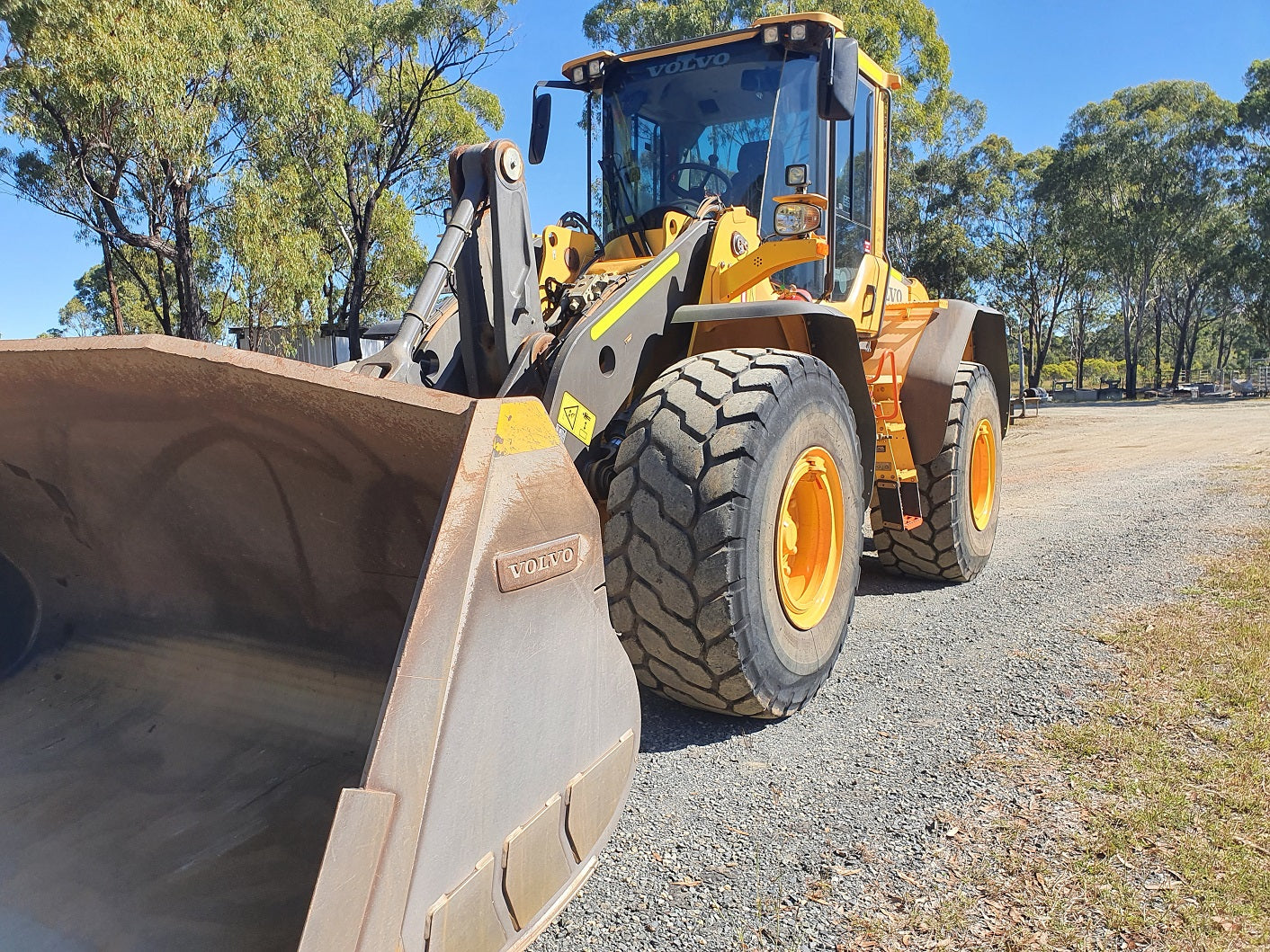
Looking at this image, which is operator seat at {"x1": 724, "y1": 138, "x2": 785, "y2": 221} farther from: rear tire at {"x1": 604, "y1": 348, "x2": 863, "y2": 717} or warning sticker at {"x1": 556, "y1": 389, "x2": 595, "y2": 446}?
warning sticker at {"x1": 556, "y1": 389, "x2": 595, "y2": 446}

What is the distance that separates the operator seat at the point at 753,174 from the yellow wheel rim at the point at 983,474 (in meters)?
2.46

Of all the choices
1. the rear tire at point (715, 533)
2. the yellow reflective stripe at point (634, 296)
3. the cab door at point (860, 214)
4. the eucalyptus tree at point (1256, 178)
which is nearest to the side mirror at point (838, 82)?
the cab door at point (860, 214)

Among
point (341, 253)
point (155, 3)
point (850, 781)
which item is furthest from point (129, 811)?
point (341, 253)

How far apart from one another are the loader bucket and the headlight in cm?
223

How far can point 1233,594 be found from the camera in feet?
15.6

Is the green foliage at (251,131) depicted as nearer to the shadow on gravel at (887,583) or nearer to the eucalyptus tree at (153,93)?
the eucalyptus tree at (153,93)

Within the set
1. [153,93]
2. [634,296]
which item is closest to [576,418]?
[634,296]

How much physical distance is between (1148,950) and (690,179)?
370cm

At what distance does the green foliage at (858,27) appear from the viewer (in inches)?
A: 888

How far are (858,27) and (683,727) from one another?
74.3 ft

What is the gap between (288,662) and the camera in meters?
2.64

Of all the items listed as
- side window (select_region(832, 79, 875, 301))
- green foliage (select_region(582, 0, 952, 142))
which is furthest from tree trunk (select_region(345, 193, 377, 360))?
side window (select_region(832, 79, 875, 301))

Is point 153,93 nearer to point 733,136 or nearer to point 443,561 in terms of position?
point 733,136

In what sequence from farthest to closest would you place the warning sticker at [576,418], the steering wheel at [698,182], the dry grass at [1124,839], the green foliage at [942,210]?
1. the green foliage at [942,210]
2. the steering wheel at [698,182]
3. the warning sticker at [576,418]
4. the dry grass at [1124,839]
